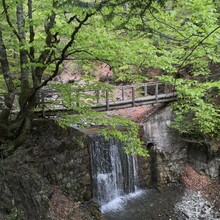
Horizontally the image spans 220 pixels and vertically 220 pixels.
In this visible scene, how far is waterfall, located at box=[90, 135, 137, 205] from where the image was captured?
39.5 ft

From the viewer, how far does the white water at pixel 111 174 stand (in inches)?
473

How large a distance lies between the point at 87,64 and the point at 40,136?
4300 mm

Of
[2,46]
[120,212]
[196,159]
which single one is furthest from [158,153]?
[2,46]

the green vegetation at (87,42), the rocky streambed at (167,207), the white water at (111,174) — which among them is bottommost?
the rocky streambed at (167,207)

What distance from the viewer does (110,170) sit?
12656 mm

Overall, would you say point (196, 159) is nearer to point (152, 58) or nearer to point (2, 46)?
point (152, 58)

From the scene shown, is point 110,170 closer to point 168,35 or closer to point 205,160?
point 205,160

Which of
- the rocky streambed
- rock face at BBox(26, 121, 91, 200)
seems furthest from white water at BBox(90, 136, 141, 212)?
rock face at BBox(26, 121, 91, 200)

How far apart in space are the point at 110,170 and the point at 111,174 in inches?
7.9

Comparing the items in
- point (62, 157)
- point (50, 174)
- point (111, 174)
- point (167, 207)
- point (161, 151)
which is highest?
point (62, 157)

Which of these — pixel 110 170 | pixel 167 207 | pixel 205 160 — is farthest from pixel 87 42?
pixel 205 160

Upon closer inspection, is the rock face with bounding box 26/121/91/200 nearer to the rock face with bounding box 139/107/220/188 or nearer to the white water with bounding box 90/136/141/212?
the white water with bounding box 90/136/141/212

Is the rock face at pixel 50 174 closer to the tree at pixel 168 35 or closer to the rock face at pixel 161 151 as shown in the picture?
the rock face at pixel 161 151

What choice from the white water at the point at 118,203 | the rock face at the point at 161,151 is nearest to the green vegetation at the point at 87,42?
the white water at the point at 118,203
